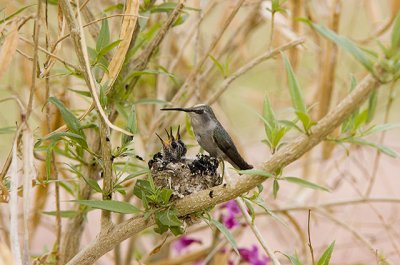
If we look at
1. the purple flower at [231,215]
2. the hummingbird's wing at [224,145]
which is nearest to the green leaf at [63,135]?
the hummingbird's wing at [224,145]

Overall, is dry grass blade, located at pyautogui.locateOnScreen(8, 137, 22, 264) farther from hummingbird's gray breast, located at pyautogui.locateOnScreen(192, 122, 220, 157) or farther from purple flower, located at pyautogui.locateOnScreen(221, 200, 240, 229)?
purple flower, located at pyautogui.locateOnScreen(221, 200, 240, 229)

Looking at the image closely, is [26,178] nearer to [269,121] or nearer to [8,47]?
[8,47]

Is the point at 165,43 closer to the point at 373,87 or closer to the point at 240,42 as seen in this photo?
the point at 240,42

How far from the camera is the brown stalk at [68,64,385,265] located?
669 millimetres

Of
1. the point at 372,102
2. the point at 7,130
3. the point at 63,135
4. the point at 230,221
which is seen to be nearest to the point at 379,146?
the point at 372,102

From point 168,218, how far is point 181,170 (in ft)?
0.67

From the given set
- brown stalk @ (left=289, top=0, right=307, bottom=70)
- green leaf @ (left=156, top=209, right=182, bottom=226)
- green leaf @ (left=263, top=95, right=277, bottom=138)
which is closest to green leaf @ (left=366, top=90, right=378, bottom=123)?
green leaf @ (left=263, top=95, right=277, bottom=138)

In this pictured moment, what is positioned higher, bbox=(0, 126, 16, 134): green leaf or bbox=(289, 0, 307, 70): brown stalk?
bbox=(289, 0, 307, 70): brown stalk

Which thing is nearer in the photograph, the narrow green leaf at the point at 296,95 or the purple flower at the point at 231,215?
the narrow green leaf at the point at 296,95

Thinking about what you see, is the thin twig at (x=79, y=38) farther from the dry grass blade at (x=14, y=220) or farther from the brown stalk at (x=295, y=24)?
the brown stalk at (x=295, y=24)

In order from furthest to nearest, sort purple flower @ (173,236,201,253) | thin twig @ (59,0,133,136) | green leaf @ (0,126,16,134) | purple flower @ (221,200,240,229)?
purple flower @ (173,236,201,253) → purple flower @ (221,200,240,229) → green leaf @ (0,126,16,134) → thin twig @ (59,0,133,136)

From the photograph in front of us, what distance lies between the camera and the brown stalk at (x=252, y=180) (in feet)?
2.20

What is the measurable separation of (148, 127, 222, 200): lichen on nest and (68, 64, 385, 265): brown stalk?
0.08 metres

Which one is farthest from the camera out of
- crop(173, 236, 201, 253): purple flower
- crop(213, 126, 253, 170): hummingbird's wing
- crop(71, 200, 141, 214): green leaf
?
crop(173, 236, 201, 253): purple flower
